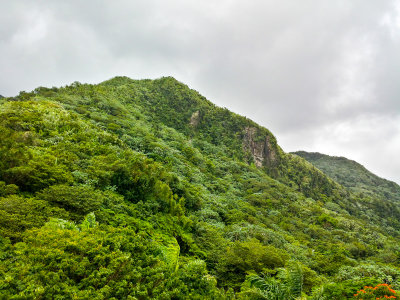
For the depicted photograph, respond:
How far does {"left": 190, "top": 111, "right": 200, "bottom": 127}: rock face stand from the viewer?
68.7 meters

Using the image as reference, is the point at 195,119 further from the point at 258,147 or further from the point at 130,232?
the point at 130,232

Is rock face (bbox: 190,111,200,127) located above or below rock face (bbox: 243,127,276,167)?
above

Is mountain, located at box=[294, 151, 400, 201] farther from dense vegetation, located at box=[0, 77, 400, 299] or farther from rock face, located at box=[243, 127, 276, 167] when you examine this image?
dense vegetation, located at box=[0, 77, 400, 299]

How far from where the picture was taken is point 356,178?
111375 millimetres

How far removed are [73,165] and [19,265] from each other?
382 inches

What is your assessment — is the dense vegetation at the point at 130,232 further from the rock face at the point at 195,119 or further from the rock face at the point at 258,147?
the rock face at the point at 195,119

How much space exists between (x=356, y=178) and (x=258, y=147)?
72630 mm

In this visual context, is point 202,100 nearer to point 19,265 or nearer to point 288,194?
point 288,194

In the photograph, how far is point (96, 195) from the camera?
392 inches

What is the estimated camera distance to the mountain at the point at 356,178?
328 ft

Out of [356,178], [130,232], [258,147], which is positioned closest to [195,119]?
[258,147]

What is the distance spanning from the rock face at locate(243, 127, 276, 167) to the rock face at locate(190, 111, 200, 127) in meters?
15.0

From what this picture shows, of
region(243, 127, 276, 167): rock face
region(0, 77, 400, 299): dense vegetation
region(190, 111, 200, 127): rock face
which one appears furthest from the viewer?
region(190, 111, 200, 127): rock face

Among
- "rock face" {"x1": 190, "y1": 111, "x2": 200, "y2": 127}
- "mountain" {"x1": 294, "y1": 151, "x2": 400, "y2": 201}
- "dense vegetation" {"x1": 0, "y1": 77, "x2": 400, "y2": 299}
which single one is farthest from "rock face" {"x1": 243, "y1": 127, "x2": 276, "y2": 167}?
"mountain" {"x1": 294, "y1": 151, "x2": 400, "y2": 201}
